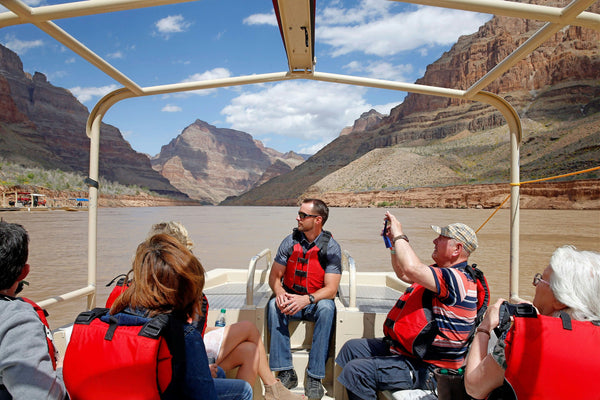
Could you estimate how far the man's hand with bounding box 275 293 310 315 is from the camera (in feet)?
A: 8.82

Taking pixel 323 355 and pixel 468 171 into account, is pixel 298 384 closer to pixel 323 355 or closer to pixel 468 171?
pixel 323 355

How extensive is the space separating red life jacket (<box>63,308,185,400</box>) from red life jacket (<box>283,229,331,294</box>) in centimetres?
167

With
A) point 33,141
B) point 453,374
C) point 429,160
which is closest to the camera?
point 453,374

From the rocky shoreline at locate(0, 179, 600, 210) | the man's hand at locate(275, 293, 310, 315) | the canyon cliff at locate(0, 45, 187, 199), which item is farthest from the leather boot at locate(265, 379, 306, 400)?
the canyon cliff at locate(0, 45, 187, 199)

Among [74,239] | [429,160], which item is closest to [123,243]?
[74,239]

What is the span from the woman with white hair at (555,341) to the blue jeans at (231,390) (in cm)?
99

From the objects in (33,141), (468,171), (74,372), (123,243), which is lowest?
(123,243)

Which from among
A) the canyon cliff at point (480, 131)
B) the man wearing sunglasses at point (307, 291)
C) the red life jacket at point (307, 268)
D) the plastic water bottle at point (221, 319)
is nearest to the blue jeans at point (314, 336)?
the man wearing sunglasses at point (307, 291)

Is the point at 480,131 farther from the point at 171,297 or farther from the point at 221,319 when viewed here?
the point at 171,297

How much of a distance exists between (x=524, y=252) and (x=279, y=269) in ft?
48.7

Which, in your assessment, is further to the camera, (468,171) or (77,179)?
(77,179)

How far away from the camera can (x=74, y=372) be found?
1.35 metres

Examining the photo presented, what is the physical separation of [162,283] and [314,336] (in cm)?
149

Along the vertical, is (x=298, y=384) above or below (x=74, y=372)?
below
